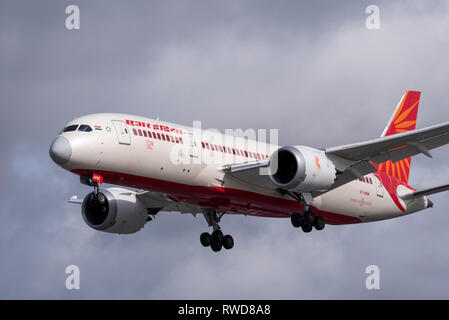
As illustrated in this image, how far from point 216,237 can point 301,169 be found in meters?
10.7

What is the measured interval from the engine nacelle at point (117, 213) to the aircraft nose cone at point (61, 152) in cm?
1211

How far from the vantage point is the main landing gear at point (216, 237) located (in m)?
49.8

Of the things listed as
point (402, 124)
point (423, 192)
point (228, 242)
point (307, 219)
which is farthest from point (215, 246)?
point (402, 124)

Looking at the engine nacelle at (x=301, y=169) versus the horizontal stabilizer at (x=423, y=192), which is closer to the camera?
the engine nacelle at (x=301, y=169)

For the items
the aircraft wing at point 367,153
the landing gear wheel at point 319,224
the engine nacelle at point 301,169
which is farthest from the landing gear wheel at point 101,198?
the landing gear wheel at point 319,224

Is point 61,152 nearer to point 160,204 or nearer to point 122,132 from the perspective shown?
point 122,132

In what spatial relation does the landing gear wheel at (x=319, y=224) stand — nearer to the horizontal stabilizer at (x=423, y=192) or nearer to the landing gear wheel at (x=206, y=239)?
the horizontal stabilizer at (x=423, y=192)

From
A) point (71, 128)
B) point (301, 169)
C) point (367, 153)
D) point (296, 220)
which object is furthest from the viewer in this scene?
point (296, 220)

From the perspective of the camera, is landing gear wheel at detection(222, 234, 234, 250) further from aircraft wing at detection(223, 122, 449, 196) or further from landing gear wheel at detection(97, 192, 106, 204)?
landing gear wheel at detection(97, 192, 106, 204)

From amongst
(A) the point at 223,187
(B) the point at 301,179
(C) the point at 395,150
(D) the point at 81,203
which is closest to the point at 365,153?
(C) the point at 395,150

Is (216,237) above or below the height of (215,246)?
above

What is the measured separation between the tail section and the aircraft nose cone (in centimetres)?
2401

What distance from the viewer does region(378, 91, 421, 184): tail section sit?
54438 mm

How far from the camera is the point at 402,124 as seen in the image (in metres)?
57.8
